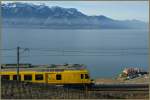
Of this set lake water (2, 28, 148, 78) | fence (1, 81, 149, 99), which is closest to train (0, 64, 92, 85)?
lake water (2, 28, 148, 78)

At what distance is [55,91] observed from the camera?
37.4 feet

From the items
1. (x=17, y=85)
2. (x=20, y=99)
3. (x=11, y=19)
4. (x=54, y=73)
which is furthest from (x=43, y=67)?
(x=11, y=19)

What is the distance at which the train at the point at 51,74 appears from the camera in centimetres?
2292

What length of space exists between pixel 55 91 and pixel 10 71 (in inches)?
468

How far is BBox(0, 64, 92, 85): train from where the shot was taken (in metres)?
22.9

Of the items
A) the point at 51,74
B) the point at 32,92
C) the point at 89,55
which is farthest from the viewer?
the point at 89,55

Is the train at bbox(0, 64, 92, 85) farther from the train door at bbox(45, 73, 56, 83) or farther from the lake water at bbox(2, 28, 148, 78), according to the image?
the lake water at bbox(2, 28, 148, 78)

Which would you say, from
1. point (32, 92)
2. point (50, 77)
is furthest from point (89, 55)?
point (32, 92)

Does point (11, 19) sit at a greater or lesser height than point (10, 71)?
greater

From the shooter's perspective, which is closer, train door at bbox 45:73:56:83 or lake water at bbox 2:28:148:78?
train door at bbox 45:73:56:83

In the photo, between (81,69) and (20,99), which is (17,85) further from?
(81,69)

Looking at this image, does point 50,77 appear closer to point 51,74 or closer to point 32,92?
point 51,74

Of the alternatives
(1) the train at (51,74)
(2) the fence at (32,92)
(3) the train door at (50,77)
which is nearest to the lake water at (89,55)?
(1) the train at (51,74)

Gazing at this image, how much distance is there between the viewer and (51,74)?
2344cm
